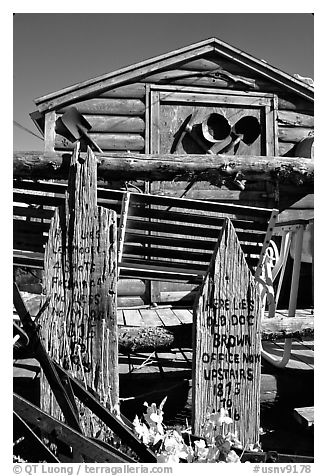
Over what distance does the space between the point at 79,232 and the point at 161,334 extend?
0.52 metres

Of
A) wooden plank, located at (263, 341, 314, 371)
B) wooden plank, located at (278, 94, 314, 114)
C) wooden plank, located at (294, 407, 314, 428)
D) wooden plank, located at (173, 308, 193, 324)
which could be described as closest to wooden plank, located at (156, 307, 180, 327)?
wooden plank, located at (173, 308, 193, 324)

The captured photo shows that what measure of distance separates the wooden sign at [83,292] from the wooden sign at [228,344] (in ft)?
0.96

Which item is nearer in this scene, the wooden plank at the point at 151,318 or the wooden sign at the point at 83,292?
the wooden sign at the point at 83,292

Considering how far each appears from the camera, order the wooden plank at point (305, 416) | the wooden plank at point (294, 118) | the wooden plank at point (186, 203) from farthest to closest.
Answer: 1. the wooden plank at point (294, 118)
2. the wooden plank at point (186, 203)
3. the wooden plank at point (305, 416)

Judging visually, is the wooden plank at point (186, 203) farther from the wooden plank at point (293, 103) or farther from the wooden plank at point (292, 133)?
the wooden plank at point (293, 103)

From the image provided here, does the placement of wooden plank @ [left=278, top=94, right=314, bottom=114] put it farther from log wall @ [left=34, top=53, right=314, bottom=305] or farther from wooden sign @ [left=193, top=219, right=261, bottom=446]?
wooden sign @ [left=193, top=219, right=261, bottom=446]

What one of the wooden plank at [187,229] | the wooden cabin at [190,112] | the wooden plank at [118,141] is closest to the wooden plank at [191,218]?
the wooden plank at [187,229]

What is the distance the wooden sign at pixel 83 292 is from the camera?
1.49m

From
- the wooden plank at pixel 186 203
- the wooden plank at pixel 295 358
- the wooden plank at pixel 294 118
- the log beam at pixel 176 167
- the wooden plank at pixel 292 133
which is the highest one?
the wooden plank at pixel 294 118

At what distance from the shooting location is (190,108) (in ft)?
19.0

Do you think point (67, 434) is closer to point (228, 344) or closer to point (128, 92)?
point (228, 344)

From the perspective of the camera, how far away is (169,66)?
5.72 m

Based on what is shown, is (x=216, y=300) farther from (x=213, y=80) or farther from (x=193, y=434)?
(x=213, y=80)

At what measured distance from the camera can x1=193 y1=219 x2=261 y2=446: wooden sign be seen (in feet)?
4.75
